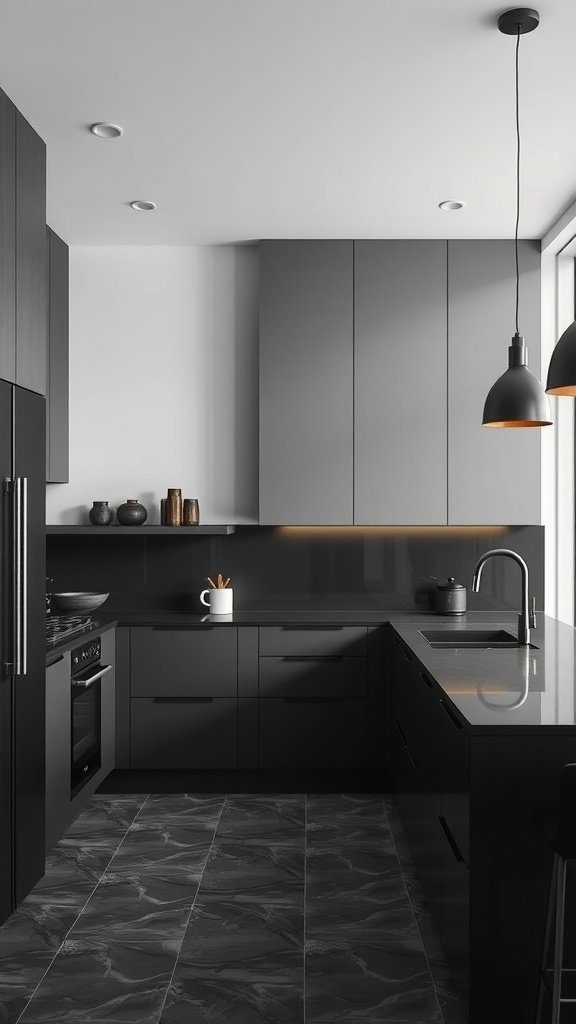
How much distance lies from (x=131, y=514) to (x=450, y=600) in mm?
1810

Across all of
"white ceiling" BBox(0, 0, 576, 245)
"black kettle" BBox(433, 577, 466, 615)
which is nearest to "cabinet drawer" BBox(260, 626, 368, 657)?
"black kettle" BBox(433, 577, 466, 615)

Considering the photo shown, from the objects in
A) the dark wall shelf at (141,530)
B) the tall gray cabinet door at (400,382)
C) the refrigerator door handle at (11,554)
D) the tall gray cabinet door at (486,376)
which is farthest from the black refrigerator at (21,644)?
the tall gray cabinet door at (486,376)

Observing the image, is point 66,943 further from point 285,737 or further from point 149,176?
point 149,176

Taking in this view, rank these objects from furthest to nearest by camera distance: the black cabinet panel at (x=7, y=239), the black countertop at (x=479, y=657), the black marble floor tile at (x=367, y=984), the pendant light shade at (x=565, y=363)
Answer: the black cabinet panel at (x=7, y=239)
the pendant light shade at (x=565, y=363)
the black marble floor tile at (x=367, y=984)
the black countertop at (x=479, y=657)

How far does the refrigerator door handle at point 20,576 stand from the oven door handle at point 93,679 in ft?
2.62

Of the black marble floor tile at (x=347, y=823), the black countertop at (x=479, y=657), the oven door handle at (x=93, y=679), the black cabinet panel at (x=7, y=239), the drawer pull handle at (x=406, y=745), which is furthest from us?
the oven door handle at (x=93, y=679)

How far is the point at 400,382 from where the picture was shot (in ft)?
15.2

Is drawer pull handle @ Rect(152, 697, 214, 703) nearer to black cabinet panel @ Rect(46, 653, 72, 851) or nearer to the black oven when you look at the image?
the black oven

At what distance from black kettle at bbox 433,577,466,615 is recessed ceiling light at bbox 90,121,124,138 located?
109 inches

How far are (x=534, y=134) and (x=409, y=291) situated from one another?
4.53 feet

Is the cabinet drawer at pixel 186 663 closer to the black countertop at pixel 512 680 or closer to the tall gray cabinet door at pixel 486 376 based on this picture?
the black countertop at pixel 512 680

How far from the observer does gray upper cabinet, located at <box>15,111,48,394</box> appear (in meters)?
2.91

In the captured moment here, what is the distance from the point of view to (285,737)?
4.29m

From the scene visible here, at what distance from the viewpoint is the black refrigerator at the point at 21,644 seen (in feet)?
9.14
